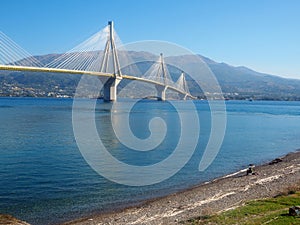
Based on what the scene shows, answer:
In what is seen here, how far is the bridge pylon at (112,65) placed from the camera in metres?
71.4

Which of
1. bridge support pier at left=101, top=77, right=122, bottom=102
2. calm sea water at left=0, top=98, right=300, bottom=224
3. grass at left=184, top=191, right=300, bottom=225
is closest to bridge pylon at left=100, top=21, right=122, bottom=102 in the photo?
bridge support pier at left=101, top=77, right=122, bottom=102

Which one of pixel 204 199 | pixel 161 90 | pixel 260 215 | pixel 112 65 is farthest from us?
pixel 161 90

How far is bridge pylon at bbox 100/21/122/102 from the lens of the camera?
71.4 metres

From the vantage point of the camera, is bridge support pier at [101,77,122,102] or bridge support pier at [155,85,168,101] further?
bridge support pier at [155,85,168,101]

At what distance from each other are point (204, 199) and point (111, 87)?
64.6 metres

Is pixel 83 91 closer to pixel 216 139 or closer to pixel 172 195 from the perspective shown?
pixel 216 139

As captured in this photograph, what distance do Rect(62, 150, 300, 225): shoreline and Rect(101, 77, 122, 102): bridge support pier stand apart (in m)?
55.4

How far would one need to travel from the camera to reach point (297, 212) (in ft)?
28.1

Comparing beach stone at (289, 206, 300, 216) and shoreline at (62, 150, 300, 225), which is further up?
beach stone at (289, 206, 300, 216)

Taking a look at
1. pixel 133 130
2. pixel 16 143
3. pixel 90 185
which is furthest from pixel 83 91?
pixel 90 185

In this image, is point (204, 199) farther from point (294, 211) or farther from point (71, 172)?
point (71, 172)

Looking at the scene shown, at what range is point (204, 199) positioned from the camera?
41.6ft

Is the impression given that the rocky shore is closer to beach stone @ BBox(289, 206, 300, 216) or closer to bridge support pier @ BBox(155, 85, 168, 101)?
beach stone @ BBox(289, 206, 300, 216)

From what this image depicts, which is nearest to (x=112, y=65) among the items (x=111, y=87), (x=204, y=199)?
(x=111, y=87)
